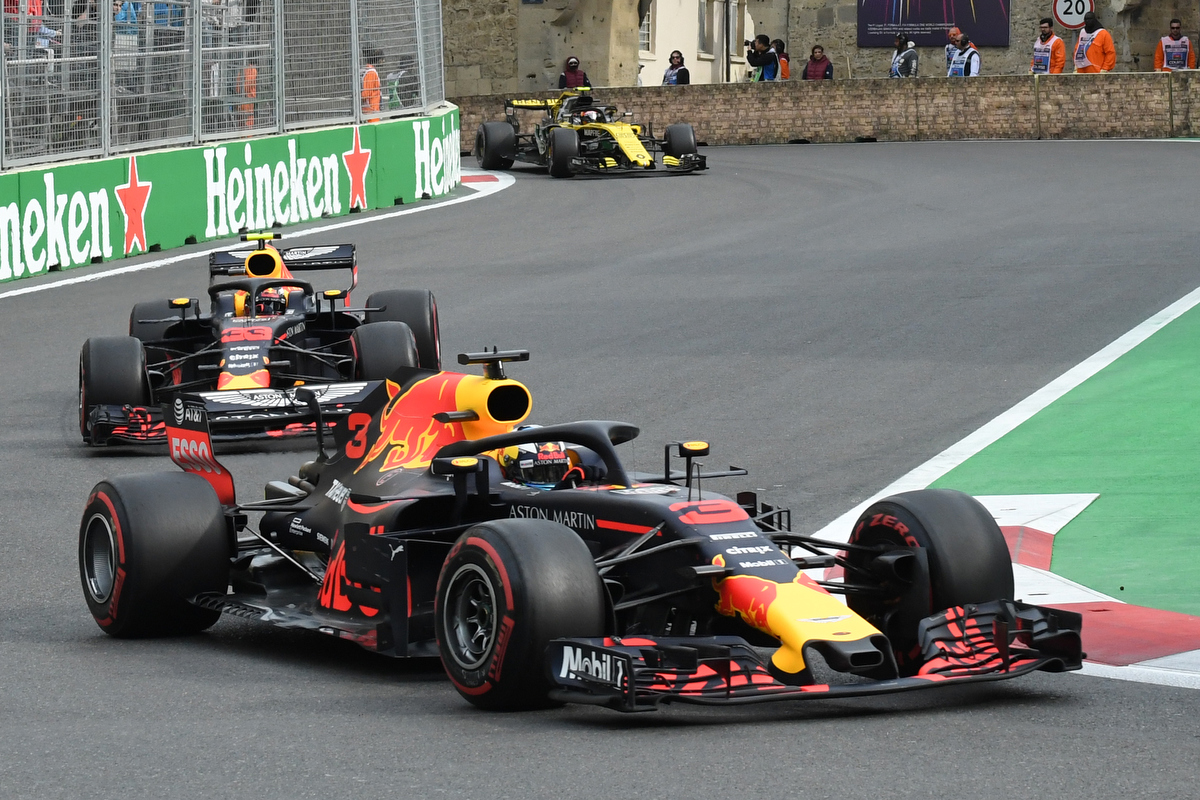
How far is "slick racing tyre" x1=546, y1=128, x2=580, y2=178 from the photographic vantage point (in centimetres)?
3012

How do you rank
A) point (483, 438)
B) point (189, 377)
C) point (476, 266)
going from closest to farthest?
point (483, 438) → point (189, 377) → point (476, 266)

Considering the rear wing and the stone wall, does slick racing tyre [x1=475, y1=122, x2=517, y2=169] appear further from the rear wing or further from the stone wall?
the rear wing

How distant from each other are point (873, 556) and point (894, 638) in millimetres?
276

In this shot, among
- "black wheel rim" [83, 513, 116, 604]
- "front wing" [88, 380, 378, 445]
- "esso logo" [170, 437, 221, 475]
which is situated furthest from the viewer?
"front wing" [88, 380, 378, 445]

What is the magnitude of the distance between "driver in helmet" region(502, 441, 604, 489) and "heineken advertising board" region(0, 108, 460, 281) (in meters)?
13.0

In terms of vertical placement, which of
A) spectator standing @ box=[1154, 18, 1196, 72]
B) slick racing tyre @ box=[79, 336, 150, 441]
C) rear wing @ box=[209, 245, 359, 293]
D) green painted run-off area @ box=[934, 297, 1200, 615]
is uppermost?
spectator standing @ box=[1154, 18, 1196, 72]

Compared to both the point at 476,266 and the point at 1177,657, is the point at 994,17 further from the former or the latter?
the point at 1177,657

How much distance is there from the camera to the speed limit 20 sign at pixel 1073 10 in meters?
45.7

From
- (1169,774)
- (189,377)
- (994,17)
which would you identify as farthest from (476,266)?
(994,17)

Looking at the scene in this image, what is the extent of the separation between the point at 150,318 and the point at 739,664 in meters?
7.85

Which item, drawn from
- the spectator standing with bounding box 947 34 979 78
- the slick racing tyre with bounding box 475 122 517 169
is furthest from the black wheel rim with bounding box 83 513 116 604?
the spectator standing with bounding box 947 34 979 78

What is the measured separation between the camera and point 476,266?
20.0m

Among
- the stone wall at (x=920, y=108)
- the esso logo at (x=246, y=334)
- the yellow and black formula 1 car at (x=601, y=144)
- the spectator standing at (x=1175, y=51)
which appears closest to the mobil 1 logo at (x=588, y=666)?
the esso logo at (x=246, y=334)

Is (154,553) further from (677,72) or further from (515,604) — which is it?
(677,72)
